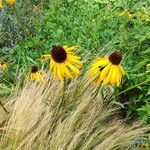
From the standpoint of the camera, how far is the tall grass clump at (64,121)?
10.0 feet

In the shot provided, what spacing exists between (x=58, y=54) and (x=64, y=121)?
58 centimetres

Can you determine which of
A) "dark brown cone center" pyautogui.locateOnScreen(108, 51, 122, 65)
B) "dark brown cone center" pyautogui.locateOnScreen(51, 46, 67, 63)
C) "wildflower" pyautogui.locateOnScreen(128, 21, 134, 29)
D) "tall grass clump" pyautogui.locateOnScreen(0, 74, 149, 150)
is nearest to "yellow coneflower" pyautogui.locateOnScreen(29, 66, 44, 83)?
"tall grass clump" pyautogui.locateOnScreen(0, 74, 149, 150)

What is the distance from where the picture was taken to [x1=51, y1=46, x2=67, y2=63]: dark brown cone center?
2.75 m

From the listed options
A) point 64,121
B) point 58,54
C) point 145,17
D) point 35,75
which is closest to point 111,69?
point 58,54

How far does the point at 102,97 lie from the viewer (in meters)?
3.40

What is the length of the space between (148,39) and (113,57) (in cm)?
109

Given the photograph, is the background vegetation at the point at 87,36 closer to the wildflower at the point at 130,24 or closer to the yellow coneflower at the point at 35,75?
the wildflower at the point at 130,24

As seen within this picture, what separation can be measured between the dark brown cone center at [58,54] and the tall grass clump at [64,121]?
28 cm

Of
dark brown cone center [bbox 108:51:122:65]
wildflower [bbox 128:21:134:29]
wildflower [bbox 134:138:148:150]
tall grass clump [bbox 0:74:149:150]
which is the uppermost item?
wildflower [bbox 128:21:134:29]

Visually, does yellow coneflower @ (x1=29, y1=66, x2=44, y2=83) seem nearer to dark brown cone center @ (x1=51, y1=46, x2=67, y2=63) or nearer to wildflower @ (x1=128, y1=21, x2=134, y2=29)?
dark brown cone center @ (x1=51, y1=46, x2=67, y2=63)

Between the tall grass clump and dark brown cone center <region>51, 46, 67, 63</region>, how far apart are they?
0.28 metres

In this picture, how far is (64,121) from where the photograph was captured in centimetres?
316

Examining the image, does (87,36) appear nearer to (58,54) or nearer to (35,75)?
(35,75)

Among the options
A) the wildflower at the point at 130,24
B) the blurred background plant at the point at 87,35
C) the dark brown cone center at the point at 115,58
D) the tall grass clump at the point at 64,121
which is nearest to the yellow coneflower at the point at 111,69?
the dark brown cone center at the point at 115,58
